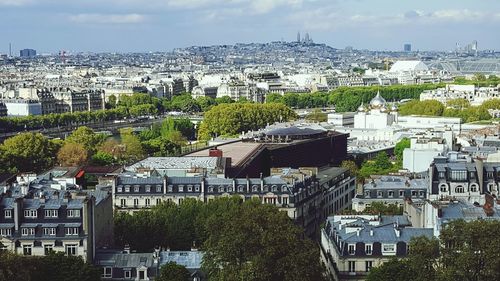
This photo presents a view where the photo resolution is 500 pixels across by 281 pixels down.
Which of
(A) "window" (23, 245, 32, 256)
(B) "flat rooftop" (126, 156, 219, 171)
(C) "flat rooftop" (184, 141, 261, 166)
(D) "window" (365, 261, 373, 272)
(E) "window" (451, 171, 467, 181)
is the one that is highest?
(E) "window" (451, 171, 467, 181)

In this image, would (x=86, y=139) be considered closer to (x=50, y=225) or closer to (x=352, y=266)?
(x=50, y=225)

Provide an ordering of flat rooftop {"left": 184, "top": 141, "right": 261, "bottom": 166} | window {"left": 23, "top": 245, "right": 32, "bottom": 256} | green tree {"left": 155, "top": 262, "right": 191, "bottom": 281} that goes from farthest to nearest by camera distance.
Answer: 1. flat rooftop {"left": 184, "top": 141, "right": 261, "bottom": 166}
2. window {"left": 23, "top": 245, "right": 32, "bottom": 256}
3. green tree {"left": 155, "top": 262, "right": 191, "bottom": 281}

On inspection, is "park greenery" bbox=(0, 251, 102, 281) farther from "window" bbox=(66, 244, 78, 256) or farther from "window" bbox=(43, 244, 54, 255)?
"window" bbox=(43, 244, 54, 255)

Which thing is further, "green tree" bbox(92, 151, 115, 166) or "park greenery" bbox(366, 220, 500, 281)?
"green tree" bbox(92, 151, 115, 166)

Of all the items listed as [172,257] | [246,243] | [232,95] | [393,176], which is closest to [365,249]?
[246,243]

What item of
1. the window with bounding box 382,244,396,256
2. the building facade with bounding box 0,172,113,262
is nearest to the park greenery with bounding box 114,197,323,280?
the window with bounding box 382,244,396,256
